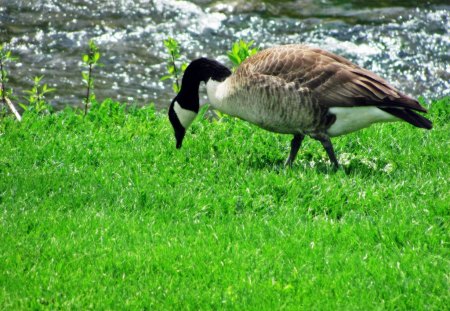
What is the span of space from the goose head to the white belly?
1.49 meters

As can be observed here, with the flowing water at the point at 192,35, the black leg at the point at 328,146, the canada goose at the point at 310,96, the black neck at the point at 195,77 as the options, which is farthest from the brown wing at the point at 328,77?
the flowing water at the point at 192,35

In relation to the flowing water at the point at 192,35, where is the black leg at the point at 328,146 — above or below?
above

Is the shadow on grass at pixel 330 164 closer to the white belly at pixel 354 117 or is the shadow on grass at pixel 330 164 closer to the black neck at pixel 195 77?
the white belly at pixel 354 117

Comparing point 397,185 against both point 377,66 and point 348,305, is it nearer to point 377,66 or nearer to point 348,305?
point 348,305

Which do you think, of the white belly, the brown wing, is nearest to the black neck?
the brown wing

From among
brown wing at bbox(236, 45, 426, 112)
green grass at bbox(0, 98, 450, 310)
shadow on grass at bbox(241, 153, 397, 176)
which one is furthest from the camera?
shadow on grass at bbox(241, 153, 397, 176)

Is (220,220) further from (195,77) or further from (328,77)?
(195,77)

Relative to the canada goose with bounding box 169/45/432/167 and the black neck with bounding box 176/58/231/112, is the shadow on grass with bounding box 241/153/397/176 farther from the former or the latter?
the black neck with bounding box 176/58/231/112

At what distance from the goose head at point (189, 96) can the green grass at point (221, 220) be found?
234 millimetres

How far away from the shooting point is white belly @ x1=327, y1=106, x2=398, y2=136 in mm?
7434

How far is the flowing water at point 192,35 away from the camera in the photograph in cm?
1291

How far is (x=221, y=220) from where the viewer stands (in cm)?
668

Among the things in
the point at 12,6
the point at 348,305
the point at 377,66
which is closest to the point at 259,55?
the point at 348,305

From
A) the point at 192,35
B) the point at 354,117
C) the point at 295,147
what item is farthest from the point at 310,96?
the point at 192,35
